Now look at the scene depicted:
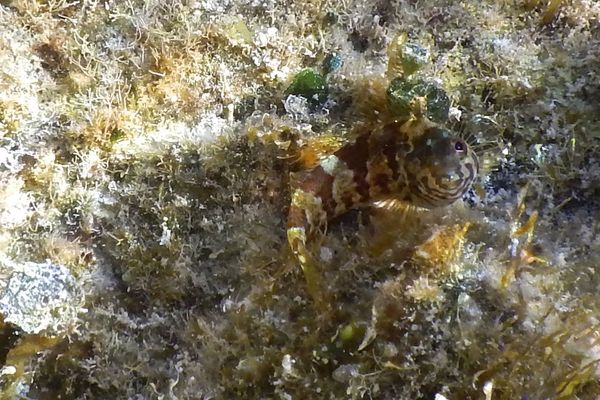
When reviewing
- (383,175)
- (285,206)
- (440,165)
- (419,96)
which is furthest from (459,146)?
(285,206)

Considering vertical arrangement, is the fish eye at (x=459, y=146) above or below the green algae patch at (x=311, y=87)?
above

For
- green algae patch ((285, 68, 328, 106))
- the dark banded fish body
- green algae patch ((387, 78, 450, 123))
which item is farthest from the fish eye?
green algae patch ((285, 68, 328, 106))

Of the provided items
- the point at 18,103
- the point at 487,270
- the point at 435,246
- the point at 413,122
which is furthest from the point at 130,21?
the point at 487,270

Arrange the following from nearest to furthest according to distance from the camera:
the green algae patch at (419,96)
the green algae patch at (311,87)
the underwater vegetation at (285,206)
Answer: the underwater vegetation at (285,206) → the green algae patch at (419,96) → the green algae patch at (311,87)

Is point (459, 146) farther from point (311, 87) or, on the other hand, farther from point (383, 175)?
point (311, 87)

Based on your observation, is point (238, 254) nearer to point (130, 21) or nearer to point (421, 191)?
point (421, 191)

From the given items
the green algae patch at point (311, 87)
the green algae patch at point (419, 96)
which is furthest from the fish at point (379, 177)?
the green algae patch at point (311, 87)

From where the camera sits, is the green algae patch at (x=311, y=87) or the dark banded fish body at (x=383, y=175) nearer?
the dark banded fish body at (x=383, y=175)

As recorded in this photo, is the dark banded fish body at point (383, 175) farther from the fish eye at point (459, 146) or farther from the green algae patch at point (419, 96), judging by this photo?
the green algae patch at point (419, 96)
